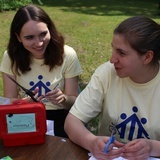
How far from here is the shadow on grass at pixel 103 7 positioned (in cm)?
1056

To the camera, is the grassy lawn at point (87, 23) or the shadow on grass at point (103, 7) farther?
the shadow on grass at point (103, 7)

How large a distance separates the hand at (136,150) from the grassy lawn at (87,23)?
9.95 ft

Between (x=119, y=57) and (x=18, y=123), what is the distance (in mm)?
648

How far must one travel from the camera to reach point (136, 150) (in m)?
1.42

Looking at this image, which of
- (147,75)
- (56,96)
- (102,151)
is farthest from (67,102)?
(102,151)

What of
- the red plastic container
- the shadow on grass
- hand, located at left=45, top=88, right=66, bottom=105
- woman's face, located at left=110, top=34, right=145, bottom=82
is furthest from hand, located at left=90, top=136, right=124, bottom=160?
the shadow on grass

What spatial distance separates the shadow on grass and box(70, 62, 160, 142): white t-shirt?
8581 millimetres

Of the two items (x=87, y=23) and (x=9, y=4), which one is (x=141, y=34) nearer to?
(x=87, y=23)

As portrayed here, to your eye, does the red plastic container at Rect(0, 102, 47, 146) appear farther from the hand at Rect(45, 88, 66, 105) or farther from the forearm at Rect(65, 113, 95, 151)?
the hand at Rect(45, 88, 66, 105)

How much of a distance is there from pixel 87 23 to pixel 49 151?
7.17 meters

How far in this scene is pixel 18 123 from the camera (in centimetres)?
150

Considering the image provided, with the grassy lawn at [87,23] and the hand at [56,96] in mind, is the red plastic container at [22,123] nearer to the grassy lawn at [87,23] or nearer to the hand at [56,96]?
the hand at [56,96]

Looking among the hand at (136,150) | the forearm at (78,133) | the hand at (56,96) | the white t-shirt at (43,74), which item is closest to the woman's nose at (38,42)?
the white t-shirt at (43,74)

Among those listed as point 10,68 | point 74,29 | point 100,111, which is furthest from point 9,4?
point 100,111
